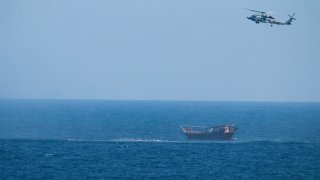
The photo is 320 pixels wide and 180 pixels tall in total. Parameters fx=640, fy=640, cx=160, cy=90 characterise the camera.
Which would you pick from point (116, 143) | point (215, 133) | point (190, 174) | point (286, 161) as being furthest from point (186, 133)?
point (190, 174)

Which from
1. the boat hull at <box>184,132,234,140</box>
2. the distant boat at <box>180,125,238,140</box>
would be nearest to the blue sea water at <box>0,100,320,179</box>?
the boat hull at <box>184,132,234,140</box>

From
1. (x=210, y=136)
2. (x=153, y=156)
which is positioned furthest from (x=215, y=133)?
(x=153, y=156)

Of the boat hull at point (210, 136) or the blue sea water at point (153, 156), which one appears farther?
the boat hull at point (210, 136)

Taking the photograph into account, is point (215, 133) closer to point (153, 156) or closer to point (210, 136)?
point (210, 136)

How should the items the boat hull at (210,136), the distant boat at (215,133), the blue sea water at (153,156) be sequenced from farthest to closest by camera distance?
the boat hull at (210,136)
the distant boat at (215,133)
the blue sea water at (153,156)

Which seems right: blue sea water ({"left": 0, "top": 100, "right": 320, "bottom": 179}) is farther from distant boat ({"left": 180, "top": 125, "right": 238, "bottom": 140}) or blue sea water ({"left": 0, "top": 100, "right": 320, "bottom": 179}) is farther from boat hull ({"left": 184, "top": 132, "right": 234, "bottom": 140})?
distant boat ({"left": 180, "top": 125, "right": 238, "bottom": 140})

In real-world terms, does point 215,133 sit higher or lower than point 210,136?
higher

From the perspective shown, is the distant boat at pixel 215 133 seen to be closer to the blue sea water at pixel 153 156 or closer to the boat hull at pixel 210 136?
the boat hull at pixel 210 136

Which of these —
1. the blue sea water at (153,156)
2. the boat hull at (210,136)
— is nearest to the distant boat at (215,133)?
the boat hull at (210,136)

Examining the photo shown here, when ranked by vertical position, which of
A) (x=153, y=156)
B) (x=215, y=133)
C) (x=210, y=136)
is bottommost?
(x=153, y=156)

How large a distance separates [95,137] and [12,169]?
164 ft

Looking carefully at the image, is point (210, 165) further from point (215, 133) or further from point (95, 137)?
point (95, 137)

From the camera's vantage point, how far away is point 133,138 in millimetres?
130750

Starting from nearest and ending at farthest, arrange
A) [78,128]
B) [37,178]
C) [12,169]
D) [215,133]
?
[37,178], [12,169], [215,133], [78,128]
